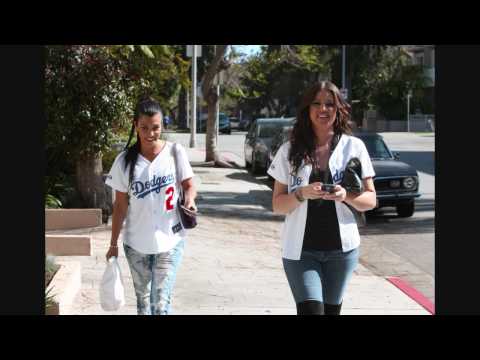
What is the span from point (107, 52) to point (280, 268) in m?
4.07

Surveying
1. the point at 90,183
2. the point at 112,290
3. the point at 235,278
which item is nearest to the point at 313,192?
the point at 112,290

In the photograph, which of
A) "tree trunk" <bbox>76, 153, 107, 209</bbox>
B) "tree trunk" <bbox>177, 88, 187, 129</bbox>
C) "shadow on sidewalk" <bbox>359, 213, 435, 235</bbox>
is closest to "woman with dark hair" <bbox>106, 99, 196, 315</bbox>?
"tree trunk" <bbox>76, 153, 107, 209</bbox>

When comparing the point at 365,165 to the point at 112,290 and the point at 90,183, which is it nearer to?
the point at 112,290

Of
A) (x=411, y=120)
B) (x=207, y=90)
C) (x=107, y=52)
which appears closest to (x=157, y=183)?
(x=107, y=52)

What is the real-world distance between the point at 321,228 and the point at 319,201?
15 centimetres

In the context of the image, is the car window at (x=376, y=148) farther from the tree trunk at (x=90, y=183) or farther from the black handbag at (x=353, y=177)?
the black handbag at (x=353, y=177)

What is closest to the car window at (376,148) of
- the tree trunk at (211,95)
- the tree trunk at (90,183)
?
the tree trunk at (90,183)

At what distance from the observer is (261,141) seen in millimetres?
22109

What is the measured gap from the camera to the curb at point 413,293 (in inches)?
300

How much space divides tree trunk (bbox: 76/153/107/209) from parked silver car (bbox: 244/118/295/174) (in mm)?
9258

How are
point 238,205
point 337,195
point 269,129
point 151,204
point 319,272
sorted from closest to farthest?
point 337,195, point 319,272, point 151,204, point 238,205, point 269,129

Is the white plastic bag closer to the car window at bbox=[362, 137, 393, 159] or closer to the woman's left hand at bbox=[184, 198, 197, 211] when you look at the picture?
the woman's left hand at bbox=[184, 198, 197, 211]

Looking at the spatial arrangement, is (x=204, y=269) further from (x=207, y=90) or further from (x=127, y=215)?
(x=207, y=90)
